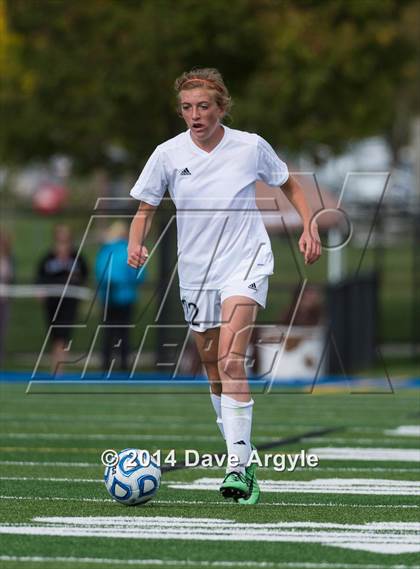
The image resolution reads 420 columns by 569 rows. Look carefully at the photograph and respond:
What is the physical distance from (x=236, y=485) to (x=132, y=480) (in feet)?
1.72

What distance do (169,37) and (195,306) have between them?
15433 mm

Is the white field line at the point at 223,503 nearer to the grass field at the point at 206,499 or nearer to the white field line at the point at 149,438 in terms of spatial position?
the grass field at the point at 206,499

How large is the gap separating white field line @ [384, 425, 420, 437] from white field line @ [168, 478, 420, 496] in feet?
10.6

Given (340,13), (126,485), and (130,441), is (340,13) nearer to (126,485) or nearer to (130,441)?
(130,441)

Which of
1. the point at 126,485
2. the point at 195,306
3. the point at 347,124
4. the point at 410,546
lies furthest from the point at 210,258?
the point at 347,124

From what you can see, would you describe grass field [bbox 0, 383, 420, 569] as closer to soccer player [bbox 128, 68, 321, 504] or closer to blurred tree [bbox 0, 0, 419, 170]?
soccer player [bbox 128, 68, 321, 504]

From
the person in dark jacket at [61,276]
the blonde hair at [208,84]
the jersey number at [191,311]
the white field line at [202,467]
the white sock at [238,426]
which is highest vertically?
the blonde hair at [208,84]

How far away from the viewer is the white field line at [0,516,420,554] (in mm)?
6715

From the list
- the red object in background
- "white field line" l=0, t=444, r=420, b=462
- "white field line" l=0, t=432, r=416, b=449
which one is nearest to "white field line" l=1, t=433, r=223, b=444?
"white field line" l=0, t=432, r=416, b=449

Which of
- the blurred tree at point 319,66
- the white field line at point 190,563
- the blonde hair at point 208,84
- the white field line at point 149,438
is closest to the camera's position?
the white field line at point 190,563

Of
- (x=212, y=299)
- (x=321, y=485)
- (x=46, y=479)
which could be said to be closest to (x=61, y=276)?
(x=46, y=479)

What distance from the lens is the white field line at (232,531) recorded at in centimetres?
671

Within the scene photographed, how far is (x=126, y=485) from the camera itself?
788 centimetres

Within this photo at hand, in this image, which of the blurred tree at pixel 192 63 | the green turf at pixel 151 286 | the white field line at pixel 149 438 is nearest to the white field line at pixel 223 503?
the white field line at pixel 149 438
